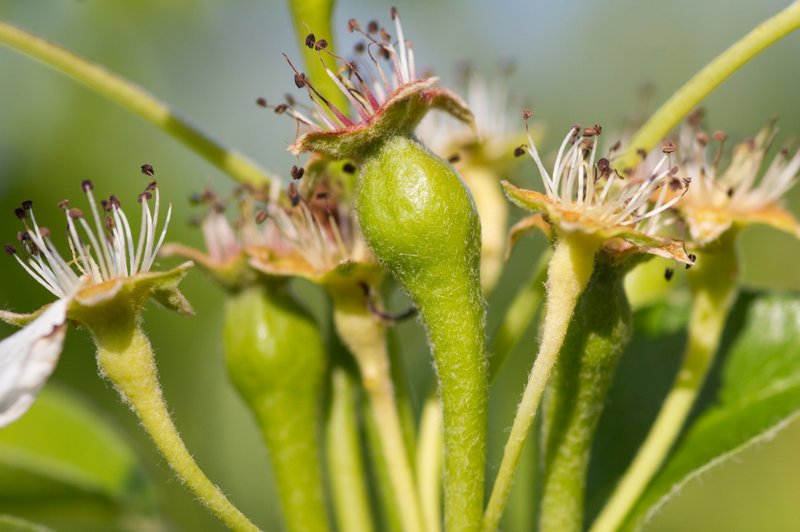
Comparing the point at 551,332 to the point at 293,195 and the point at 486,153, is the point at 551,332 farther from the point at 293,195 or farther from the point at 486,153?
the point at 486,153

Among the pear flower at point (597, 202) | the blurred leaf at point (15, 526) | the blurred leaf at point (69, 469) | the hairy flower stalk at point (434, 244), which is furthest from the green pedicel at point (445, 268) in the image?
the blurred leaf at point (69, 469)

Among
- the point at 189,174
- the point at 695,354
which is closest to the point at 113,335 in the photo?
the point at 695,354

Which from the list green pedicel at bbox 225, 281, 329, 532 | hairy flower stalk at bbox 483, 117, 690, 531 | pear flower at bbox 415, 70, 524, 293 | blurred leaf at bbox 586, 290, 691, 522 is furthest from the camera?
pear flower at bbox 415, 70, 524, 293

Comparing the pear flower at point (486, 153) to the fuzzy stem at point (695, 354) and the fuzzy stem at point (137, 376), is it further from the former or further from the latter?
the fuzzy stem at point (137, 376)

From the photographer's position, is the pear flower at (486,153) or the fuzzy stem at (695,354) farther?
the pear flower at (486,153)

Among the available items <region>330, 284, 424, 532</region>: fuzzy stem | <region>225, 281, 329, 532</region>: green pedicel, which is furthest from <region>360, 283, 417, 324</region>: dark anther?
<region>225, 281, 329, 532</region>: green pedicel

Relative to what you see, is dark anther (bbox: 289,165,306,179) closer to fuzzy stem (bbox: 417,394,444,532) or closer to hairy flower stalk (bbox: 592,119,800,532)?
fuzzy stem (bbox: 417,394,444,532)
